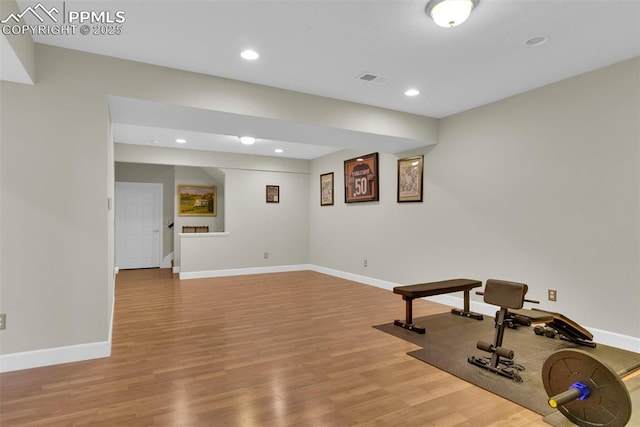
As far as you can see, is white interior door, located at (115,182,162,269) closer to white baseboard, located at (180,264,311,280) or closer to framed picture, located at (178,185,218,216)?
framed picture, located at (178,185,218,216)

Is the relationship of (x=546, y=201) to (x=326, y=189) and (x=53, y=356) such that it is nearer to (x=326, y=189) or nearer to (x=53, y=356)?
(x=326, y=189)

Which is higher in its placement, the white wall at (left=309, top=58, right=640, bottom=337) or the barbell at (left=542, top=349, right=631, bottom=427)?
the white wall at (left=309, top=58, right=640, bottom=337)

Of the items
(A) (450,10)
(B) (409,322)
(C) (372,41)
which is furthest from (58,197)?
(B) (409,322)

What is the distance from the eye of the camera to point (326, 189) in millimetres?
7781

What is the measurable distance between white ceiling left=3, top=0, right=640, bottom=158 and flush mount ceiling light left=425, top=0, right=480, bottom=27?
0.28ft

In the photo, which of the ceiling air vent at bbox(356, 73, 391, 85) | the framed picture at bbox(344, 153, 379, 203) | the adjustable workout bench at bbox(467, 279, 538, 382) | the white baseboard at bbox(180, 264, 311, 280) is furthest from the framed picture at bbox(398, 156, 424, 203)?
the white baseboard at bbox(180, 264, 311, 280)

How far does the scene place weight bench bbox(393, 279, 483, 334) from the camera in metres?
3.69

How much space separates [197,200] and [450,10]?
7.25 metres

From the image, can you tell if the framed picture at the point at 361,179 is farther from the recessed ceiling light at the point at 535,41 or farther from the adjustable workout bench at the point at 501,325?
the adjustable workout bench at the point at 501,325

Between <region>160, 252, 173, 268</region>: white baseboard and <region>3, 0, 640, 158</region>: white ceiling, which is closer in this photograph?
<region>3, 0, 640, 158</region>: white ceiling

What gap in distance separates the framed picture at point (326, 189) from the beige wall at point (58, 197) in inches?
187

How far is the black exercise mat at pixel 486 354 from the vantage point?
94.5 inches

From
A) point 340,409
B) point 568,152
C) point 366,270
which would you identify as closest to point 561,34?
point 568,152

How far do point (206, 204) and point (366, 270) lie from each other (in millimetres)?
4385
